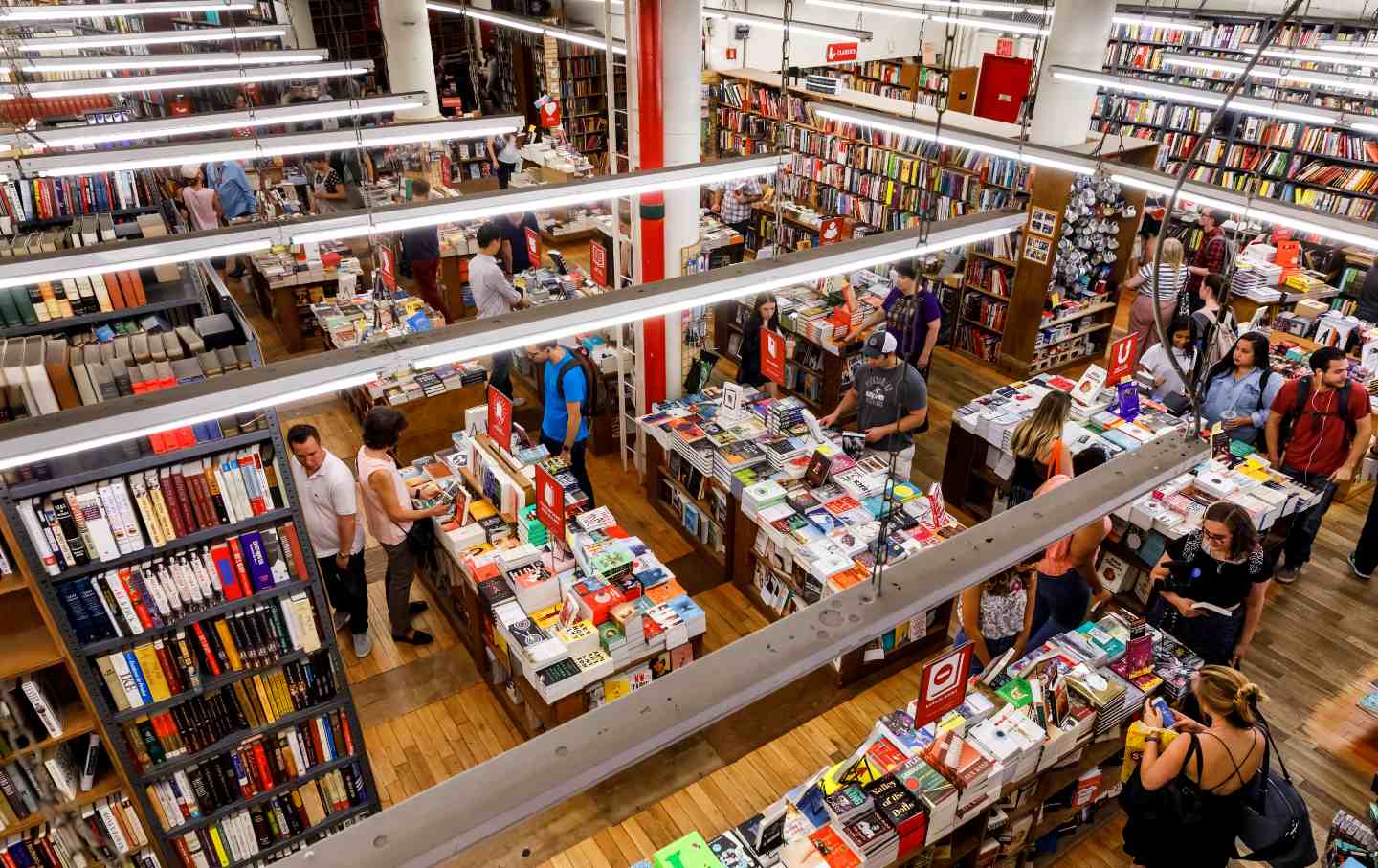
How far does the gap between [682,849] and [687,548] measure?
3.50 meters

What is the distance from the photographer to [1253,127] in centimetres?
1211

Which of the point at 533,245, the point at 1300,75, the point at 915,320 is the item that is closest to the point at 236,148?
the point at 533,245

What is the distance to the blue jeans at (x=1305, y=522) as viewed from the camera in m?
6.32

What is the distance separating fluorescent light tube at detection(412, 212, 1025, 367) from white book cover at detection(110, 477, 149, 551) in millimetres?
1310

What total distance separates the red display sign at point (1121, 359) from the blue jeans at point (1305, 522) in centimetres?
128

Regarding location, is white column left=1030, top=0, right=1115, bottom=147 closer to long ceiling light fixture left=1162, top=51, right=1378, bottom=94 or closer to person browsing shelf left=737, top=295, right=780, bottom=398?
long ceiling light fixture left=1162, top=51, right=1378, bottom=94

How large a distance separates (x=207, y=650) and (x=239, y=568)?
1.35 ft

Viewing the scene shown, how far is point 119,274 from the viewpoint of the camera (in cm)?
566

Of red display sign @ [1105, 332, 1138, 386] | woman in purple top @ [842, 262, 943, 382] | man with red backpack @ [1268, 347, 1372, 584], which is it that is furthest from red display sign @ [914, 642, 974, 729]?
woman in purple top @ [842, 262, 943, 382]

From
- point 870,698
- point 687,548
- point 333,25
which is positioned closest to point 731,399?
point 687,548

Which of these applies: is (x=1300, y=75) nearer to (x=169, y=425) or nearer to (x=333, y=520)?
(x=333, y=520)

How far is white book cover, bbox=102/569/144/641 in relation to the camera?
3699mm

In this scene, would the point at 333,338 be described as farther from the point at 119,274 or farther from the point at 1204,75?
the point at 1204,75

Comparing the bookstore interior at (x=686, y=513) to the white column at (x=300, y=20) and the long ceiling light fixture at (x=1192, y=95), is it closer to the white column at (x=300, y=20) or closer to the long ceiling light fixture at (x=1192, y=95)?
the long ceiling light fixture at (x=1192, y=95)
